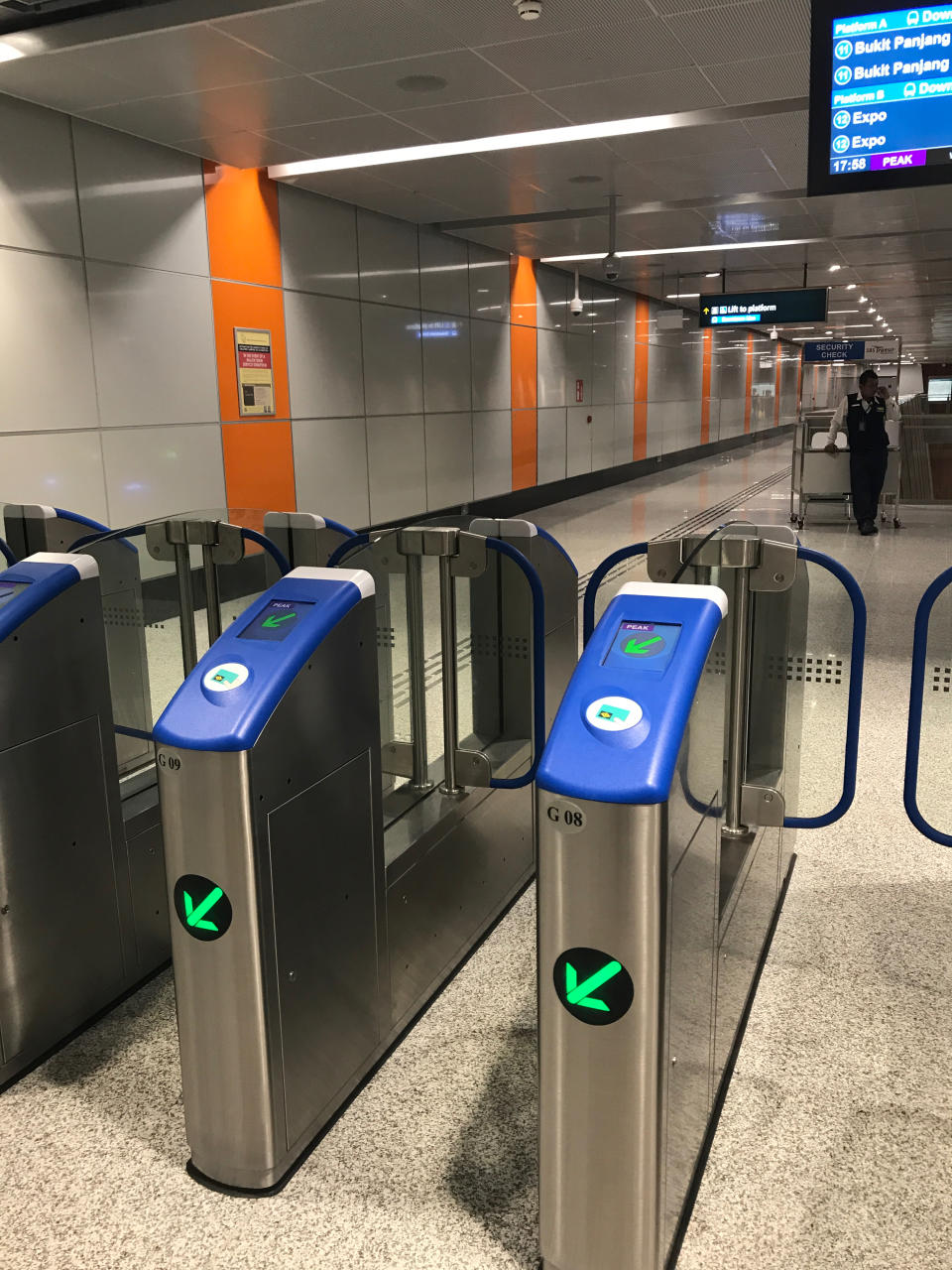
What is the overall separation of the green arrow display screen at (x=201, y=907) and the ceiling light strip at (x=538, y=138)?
529cm

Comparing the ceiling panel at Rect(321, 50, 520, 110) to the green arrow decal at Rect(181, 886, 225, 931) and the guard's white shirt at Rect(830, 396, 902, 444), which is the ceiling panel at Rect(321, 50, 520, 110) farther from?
the guard's white shirt at Rect(830, 396, 902, 444)

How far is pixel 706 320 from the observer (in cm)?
1205

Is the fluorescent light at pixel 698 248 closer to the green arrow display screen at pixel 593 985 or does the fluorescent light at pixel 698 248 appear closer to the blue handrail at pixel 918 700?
the blue handrail at pixel 918 700

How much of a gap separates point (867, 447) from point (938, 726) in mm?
5908

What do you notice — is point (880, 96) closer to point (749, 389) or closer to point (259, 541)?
point (259, 541)

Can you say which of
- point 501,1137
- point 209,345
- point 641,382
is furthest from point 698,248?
point 501,1137

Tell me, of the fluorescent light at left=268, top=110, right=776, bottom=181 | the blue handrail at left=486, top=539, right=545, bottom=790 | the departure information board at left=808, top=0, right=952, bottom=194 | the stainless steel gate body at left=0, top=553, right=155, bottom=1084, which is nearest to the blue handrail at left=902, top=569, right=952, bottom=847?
the blue handrail at left=486, top=539, right=545, bottom=790

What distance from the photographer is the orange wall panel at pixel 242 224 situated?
6473mm

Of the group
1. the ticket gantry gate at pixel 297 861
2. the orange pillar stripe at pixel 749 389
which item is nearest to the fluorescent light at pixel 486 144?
the ticket gantry gate at pixel 297 861

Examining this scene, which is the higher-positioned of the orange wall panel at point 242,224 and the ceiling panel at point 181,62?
the ceiling panel at point 181,62

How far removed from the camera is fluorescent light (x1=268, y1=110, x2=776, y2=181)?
5754 millimetres

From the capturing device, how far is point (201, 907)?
175 centimetres

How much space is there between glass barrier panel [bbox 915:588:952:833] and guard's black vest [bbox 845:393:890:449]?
5249mm

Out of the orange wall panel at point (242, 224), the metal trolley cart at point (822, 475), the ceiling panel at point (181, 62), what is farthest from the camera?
the metal trolley cart at point (822, 475)
